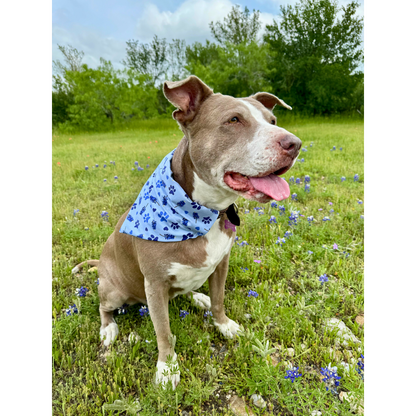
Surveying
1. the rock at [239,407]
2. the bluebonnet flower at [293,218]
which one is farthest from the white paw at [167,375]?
the bluebonnet flower at [293,218]

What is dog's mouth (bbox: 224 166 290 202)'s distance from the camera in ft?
6.31

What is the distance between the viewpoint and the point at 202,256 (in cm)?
217

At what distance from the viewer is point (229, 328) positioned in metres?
2.58

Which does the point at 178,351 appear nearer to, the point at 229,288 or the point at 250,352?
the point at 250,352

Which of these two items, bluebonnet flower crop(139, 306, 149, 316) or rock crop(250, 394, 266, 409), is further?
bluebonnet flower crop(139, 306, 149, 316)

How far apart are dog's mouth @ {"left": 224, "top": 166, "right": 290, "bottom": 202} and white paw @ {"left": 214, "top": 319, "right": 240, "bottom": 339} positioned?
1.30 m

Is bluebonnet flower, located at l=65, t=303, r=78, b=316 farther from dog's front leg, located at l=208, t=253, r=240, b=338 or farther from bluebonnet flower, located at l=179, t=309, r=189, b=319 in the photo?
dog's front leg, located at l=208, t=253, r=240, b=338

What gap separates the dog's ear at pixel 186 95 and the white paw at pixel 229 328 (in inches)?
71.5

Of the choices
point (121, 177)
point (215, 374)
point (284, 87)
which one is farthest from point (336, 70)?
point (215, 374)

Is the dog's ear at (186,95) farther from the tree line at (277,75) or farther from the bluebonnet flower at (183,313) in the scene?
the tree line at (277,75)

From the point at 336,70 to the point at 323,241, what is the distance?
82.7 ft

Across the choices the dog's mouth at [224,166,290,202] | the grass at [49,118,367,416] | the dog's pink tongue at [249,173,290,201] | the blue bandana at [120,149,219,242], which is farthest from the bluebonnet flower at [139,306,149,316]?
the dog's pink tongue at [249,173,290,201]

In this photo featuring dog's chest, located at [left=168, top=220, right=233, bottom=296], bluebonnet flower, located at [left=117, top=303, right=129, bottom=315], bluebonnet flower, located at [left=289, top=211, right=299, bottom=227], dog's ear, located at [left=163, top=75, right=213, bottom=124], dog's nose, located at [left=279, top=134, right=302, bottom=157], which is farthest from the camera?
bluebonnet flower, located at [left=289, top=211, right=299, bottom=227]

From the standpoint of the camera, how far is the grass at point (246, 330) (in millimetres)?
1960
